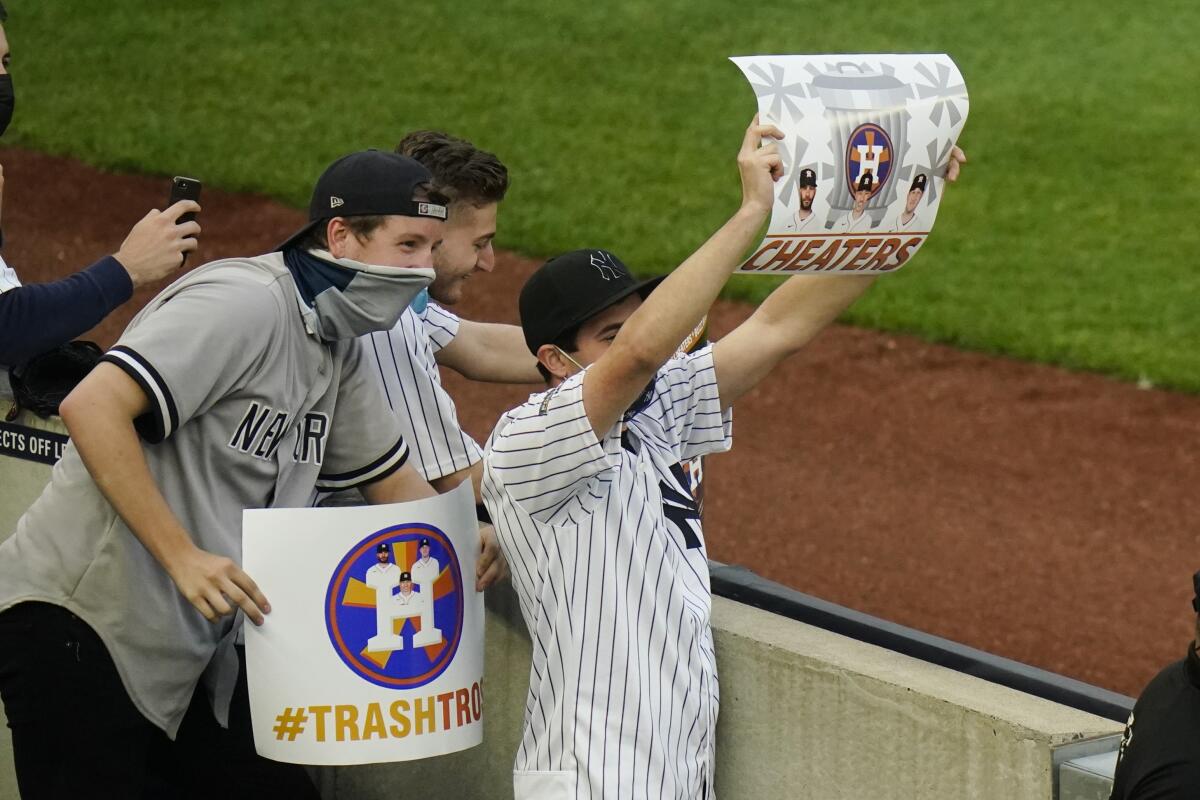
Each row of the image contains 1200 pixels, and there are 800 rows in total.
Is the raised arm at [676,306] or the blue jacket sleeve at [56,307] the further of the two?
the blue jacket sleeve at [56,307]

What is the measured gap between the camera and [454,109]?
14.6 m

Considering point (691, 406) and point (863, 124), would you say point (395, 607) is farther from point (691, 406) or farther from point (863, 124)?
point (863, 124)

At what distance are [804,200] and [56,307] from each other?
1.62 m

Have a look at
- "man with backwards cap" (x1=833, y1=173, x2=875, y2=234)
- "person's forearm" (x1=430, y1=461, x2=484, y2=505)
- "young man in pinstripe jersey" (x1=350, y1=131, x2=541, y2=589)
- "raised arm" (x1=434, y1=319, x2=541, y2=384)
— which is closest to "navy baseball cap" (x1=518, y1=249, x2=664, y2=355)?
"man with backwards cap" (x1=833, y1=173, x2=875, y2=234)

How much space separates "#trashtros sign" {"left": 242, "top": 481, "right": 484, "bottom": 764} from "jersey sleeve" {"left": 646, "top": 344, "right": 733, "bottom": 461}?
46cm

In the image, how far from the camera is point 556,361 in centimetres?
326

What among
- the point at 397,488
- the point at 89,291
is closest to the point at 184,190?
the point at 89,291

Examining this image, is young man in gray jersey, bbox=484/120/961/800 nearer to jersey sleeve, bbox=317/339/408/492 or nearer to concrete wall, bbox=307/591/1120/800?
concrete wall, bbox=307/591/1120/800

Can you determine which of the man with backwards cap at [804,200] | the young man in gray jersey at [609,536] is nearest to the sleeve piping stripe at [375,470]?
the young man in gray jersey at [609,536]

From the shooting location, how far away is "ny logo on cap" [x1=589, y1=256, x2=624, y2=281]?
3.23 meters

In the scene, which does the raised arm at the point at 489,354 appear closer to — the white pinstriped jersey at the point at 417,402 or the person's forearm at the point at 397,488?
the white pinstriped jersey at the point at 417,402

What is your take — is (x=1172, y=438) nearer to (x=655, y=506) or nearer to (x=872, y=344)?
(x=872, y=344)

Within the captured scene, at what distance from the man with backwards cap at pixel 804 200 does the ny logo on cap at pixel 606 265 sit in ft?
1.29

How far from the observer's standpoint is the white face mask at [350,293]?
3311 mm
